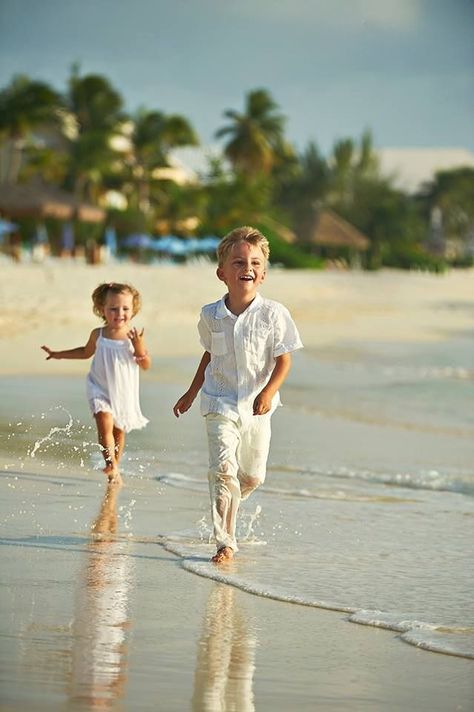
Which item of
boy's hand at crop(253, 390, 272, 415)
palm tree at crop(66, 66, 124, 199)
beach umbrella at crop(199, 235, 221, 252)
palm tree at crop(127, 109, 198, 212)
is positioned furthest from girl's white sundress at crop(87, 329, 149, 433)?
palm tree at crop(127, 109, 198, 212)

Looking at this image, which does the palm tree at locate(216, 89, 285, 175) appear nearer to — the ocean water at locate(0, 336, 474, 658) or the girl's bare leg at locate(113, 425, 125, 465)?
the ocean water at locate(0, 336, 474, 658)

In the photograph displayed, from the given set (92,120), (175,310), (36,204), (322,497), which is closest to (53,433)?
(322,497)

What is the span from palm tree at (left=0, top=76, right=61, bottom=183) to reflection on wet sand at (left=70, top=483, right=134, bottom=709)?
38.7 meters

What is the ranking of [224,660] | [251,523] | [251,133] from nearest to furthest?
1. [224,660]
2. [251,523]
3. [251,133]

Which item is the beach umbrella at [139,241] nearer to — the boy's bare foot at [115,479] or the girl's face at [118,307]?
the girl's face at [118,307]

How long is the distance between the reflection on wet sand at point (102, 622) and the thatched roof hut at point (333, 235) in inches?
2532

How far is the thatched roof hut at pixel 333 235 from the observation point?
69.9 m

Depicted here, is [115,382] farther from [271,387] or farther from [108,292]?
[271,387]

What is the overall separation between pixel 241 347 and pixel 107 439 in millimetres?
1841

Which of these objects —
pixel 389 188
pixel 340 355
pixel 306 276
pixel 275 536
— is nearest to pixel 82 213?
pixel 306 276

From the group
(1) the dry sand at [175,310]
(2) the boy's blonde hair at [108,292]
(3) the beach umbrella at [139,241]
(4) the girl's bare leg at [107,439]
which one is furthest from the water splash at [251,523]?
(3) the beach umbrella at [139,241]

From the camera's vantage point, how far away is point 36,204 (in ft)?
122

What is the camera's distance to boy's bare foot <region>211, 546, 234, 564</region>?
171 inches

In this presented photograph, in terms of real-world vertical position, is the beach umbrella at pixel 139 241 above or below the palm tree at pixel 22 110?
below
